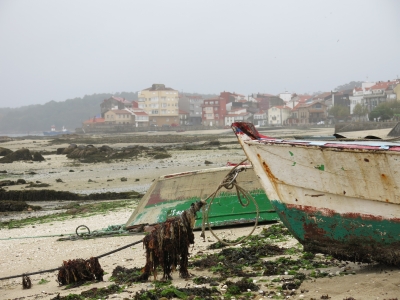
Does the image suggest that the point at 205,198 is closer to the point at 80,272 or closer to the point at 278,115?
the point at 80,272

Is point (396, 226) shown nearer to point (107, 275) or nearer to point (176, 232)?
point (176, 232)

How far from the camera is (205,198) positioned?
10703mm

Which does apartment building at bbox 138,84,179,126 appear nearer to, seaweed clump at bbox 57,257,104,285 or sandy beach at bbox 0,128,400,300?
sandy beach at bbox 0,128,400,300

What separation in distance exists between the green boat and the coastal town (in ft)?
266

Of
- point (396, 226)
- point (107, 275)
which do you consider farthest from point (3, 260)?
point (396, 226)

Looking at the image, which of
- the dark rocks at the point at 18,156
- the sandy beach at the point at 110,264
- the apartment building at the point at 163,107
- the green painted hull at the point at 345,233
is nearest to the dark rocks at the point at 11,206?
the sandy beach at the point at 110,264

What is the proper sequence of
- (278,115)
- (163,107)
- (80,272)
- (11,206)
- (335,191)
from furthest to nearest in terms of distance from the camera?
(163,107) < (278,115) < (11,206) < (80,272) < (335,191)

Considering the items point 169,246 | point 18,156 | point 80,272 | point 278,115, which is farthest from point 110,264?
point 278,115

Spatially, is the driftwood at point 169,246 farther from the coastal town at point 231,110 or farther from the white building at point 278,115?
the white building at point 278,115

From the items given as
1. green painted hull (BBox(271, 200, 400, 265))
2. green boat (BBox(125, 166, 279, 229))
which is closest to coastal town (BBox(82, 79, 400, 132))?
green boat (BBox(125, 166, 279, 229))

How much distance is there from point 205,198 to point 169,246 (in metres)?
4.12

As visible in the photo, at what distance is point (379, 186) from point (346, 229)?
70cm

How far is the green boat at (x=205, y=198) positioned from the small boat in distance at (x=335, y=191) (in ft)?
11.3

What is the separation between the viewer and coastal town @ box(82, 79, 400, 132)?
318ft
